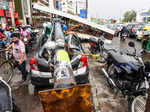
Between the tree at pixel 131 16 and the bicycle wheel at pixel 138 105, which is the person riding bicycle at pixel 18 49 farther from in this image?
the tree at pixel 131 16

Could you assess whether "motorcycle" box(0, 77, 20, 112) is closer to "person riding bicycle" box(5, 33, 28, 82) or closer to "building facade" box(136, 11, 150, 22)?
"person riding bicycle" box(5, 33, 28, 82)

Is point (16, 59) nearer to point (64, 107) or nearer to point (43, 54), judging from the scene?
point (43, 54)

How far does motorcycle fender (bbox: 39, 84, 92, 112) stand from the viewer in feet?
4.98

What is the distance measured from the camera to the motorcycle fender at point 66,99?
1.52 meters

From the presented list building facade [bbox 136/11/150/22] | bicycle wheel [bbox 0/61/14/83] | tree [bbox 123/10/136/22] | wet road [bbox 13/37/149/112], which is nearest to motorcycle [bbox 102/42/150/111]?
wet road [bbox 13/37/149/112]

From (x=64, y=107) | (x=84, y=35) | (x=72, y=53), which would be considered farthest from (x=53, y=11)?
(x=64, y=107)

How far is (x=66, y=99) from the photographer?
1.57 metres

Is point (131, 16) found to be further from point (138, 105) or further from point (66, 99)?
point (66, 99)

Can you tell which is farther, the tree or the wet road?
the tree

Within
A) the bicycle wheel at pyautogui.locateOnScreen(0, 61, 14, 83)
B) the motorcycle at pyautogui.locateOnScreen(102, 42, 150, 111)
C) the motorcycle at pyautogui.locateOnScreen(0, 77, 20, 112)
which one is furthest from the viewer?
the bicycle wheel at pyautogui.locateOnScreen(0, 61, 14, 83)

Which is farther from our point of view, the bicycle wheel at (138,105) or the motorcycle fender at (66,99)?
the bicycle wheel at (138,105)

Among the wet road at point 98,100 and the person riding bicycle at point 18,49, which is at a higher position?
the person riding bicycle at point 18,49

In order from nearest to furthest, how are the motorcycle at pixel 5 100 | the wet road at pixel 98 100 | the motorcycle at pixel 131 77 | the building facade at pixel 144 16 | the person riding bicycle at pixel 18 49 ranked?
the motorcycle at pixel 5 100 < the motorcycle at pixel 131 77 < the wet road at pixel 98 100 < the person riding bicycle at pixel 18 49 < the building facade at pixel 144 16

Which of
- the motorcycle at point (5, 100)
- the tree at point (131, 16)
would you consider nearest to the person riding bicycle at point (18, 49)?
the motorcycle at point (5, 100)
